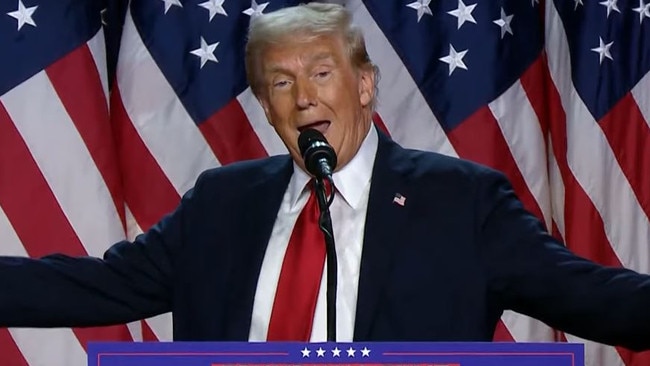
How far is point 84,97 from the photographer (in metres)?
3.00

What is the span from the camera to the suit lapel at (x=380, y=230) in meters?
1.77

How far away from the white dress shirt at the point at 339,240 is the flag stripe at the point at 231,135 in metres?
1.13

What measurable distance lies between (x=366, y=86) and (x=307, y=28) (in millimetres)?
163

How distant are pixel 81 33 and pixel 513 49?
119 cm

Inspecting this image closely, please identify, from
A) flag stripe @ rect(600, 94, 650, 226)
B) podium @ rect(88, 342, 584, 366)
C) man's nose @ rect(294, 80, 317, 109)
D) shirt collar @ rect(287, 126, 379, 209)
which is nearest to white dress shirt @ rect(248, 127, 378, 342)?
shirt collar @ rect(287, 126, 379, 209)

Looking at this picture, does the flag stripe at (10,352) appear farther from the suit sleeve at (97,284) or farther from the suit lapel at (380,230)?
the suit lapel at (380,230)

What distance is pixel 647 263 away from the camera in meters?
3.23

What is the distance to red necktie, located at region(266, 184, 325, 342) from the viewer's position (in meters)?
1.77

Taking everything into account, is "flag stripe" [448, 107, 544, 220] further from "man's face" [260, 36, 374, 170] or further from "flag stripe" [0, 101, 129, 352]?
"man's face" [260, 36, 374, 170]

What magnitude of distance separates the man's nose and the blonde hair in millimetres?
78

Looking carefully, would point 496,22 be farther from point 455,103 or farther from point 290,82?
point 290,82

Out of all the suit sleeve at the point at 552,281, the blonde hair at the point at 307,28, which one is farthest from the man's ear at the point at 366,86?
the suit sleeve at the point at 552,281

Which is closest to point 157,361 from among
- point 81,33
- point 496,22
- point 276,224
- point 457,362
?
point 457,362

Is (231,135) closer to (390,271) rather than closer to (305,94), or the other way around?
(305,94)
